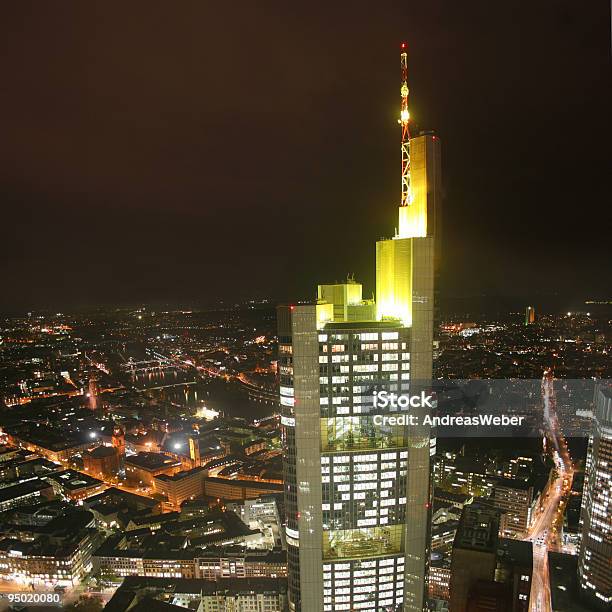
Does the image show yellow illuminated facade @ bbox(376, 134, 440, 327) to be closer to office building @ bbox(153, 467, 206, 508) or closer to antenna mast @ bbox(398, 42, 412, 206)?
antenna mast @ bbox(398, 42, 412, 206)

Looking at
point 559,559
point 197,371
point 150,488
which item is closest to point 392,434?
point 559,559

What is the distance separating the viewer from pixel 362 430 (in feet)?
13.9

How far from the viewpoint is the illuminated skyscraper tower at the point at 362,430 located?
4.00 meters

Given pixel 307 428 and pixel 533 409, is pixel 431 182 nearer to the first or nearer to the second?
pixel 307 428

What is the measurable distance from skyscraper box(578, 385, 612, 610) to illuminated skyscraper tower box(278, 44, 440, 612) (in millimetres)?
2794

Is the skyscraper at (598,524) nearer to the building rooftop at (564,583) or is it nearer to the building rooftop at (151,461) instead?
the building rooftop at (564,583)

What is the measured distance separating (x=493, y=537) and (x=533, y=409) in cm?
550

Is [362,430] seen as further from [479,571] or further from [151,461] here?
[151,461]

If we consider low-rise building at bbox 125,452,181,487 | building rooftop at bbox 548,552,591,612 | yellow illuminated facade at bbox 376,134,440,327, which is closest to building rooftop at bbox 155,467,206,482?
low-rise building at bbox 125,452,181,487

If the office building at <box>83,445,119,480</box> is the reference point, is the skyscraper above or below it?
above

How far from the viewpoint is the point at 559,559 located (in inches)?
262

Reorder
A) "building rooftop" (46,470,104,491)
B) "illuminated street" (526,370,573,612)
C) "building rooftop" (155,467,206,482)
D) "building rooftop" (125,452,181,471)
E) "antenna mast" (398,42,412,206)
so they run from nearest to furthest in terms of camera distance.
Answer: "antenna mast" (398,42,412,206) < "illuminated street" (526,370,573,612) < "building rooftop" (155,467,206,482) < "building rooftop" (46,470,104,491) < "building rooftop" (125,452,181,471)

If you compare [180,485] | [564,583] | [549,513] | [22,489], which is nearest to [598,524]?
[564,583]

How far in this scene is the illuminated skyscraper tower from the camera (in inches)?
158
